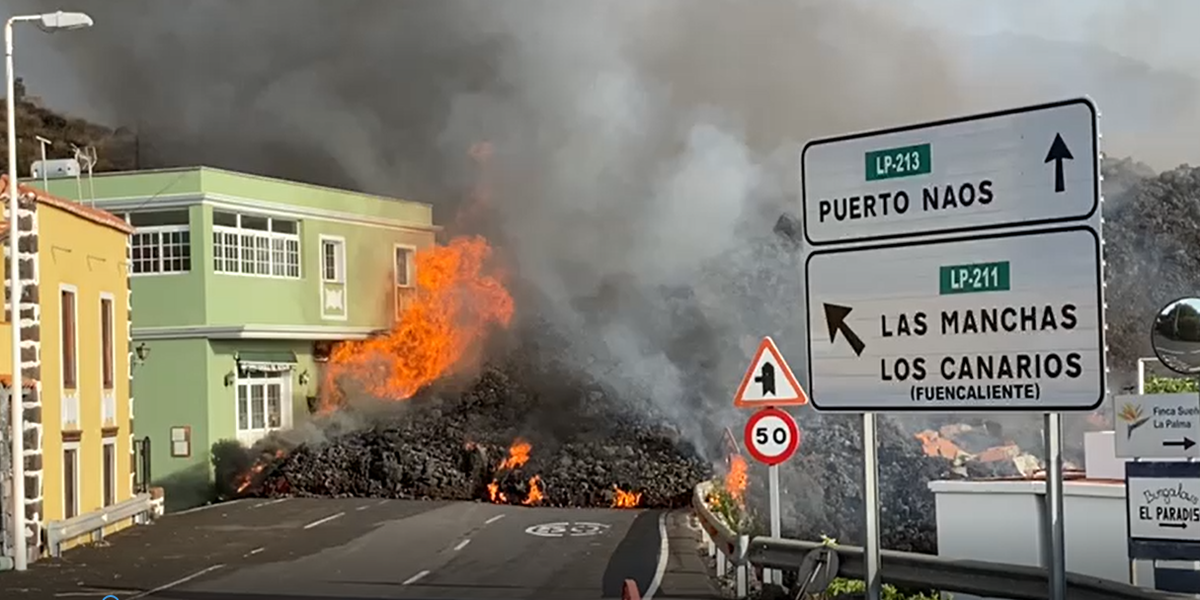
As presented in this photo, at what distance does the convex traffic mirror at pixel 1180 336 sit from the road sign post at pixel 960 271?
2.09 m

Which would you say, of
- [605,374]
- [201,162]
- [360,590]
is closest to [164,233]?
[201,162]

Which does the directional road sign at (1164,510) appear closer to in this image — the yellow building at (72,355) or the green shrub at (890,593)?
the green shrub at (890,593)

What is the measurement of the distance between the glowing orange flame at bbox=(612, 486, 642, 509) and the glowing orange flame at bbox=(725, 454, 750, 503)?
2761 mm

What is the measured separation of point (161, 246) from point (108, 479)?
6.26 meters

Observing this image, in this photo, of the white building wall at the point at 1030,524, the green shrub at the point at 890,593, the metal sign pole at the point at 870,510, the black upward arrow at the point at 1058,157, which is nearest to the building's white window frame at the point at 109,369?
the green shrub at the point at 890,593

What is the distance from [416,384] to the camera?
29203mm

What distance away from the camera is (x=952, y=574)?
952cm

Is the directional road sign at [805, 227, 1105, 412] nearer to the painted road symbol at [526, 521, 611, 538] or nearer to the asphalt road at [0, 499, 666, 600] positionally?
the asphalt road at [0, 499, 666, 600]

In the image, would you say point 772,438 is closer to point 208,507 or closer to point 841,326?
point 841,326

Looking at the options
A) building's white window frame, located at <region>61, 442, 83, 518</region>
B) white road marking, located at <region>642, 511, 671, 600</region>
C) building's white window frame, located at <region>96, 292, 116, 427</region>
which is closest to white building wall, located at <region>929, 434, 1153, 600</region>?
white road marking, located at <region>642, 511, 671, 600</region>

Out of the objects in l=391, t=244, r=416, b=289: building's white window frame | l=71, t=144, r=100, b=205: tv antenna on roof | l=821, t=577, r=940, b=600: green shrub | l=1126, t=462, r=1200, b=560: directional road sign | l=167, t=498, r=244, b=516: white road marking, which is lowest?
l=167, t=498, r=244, b=516: white road marking

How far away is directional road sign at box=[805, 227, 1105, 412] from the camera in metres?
5.02

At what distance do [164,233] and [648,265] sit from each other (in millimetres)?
9956

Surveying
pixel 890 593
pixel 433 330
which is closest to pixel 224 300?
pixel 433 330
